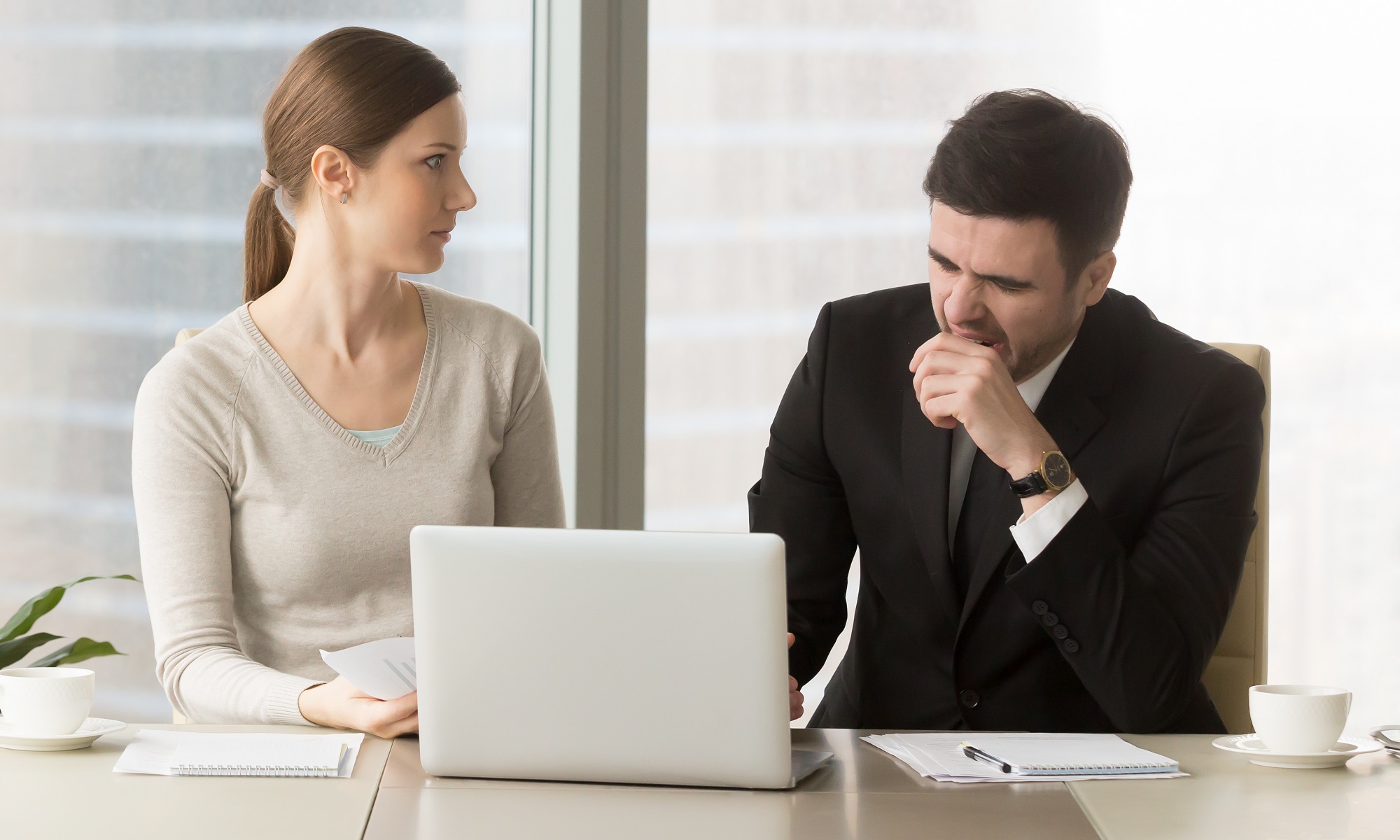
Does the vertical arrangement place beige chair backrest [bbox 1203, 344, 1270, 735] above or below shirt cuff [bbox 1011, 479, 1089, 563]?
below

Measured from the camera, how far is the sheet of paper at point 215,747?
1.11 m

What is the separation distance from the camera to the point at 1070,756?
1.18 m

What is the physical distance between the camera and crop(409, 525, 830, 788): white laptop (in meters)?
1.04

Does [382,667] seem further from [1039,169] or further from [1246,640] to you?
[1246,640]

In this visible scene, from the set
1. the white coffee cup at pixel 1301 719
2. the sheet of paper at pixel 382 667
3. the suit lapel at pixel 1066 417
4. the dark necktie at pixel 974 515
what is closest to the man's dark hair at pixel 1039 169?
the suit lapel at pixel 1066 417

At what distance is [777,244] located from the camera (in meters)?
2.72

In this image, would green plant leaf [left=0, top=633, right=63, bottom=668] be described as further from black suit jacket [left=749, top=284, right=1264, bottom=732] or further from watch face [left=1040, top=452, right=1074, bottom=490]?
watch face [left=1040, top=452, right=1074, bottom=490]

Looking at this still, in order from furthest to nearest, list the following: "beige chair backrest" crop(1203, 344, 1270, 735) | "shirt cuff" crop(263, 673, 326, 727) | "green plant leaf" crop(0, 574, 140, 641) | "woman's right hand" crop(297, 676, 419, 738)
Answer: "beige chair backrest" crop(1203, 344, 1270, 735)
"green plant leaf" crop(0, 574, 140, 641)
"shirt cuff" crop(263, 673, 326, 727)
"woman's right hand" crop(297, 676, 419, 738)

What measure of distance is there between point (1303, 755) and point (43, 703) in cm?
117

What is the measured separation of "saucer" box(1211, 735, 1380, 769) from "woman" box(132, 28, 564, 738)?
1.00m

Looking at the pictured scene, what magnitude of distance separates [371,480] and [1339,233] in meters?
2.09

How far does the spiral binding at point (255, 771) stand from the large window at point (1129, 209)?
163 cm

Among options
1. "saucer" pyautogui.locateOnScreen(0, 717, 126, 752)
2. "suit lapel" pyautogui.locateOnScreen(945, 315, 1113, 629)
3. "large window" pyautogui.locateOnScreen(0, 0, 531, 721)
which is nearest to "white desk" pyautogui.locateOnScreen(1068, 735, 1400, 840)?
"suit lapel" pyautogui.locateOnScreen(945, 315, 1113, 629)

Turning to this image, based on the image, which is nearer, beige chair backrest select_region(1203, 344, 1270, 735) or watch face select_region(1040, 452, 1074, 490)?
watch face select_region(1040, 452, 1074, 490)
